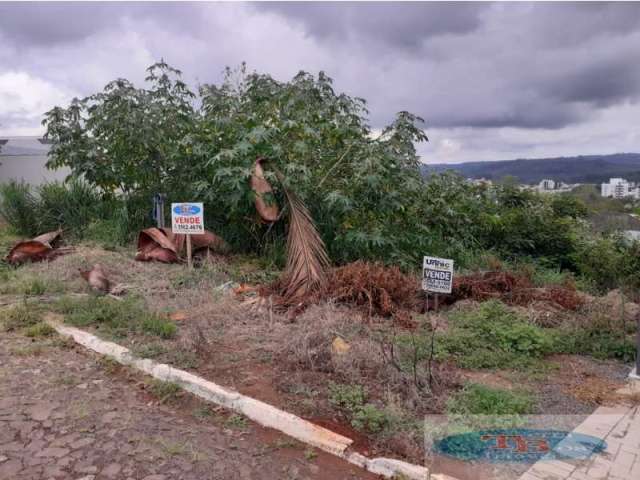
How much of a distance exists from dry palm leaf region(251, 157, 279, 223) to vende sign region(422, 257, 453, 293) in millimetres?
2800

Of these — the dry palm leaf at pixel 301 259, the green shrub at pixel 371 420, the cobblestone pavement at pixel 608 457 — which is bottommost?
the cobblestone pavement at pixel 608 457

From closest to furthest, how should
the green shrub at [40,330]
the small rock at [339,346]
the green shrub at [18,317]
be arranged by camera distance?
1. the small rock at [339,346]
2. the green shrub at [40,330]
3. the green shrub at [18,317]

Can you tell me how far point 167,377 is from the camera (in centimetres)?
358

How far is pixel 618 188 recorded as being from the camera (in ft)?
38.1

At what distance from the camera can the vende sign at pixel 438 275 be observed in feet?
14.3

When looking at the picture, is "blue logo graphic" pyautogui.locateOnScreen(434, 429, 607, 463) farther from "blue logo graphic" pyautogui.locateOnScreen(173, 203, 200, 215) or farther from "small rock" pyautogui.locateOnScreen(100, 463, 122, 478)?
"blue logo graphic" pyautogui.locateOnScreen(173, 203, 200, 215)

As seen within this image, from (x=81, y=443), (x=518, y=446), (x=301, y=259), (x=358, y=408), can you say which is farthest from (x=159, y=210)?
(x=518, y=446)

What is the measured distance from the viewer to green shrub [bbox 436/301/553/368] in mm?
3893

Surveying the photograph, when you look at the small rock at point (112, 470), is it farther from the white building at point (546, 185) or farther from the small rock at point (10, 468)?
the white building at point (546, 185)

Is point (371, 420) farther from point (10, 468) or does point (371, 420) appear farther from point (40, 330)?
point (40, 330)

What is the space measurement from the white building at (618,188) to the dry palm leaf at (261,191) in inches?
305

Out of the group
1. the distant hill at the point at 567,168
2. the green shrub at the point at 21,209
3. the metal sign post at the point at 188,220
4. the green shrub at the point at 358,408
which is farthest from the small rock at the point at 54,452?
the distant hill at the point at 567,168

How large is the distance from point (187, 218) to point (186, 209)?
115mm

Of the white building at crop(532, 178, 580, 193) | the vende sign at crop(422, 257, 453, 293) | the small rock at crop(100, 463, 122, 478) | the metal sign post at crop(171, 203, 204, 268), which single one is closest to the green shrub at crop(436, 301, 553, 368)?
the vende sign at crop(422, 257, 453, 293)
